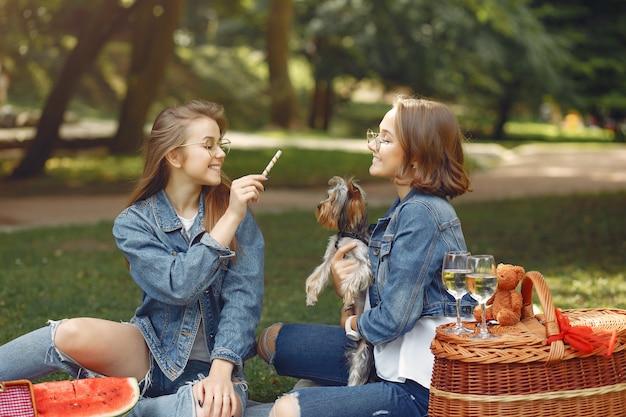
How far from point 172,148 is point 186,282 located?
609 millimetres

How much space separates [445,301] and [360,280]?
15.2 inches

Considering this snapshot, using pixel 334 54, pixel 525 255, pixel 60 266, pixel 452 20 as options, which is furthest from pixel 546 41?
pixel 60 266

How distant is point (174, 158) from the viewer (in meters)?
3.94

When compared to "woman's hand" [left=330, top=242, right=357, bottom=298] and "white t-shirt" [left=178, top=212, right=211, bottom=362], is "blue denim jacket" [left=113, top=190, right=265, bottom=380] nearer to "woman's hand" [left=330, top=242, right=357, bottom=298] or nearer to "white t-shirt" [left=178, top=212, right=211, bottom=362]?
"white t-shirt" [left=178, top=212, right=211, bottom=362]

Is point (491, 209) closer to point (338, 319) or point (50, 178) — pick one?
point (338, 319)

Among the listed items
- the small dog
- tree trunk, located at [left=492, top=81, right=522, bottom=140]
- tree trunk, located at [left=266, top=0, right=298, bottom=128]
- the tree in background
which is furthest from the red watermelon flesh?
tree trunk, located at [left=492, top=81, right=522, bottom=140]

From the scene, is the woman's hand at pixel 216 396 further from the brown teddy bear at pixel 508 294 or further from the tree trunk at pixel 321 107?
the tree trunk at pixel 321 107

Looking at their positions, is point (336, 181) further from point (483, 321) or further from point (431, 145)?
point (483, 321)

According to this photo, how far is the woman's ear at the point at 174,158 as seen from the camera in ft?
12.9

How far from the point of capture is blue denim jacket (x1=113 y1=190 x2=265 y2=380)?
3658 millimetres

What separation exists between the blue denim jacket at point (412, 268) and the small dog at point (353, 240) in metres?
0.16

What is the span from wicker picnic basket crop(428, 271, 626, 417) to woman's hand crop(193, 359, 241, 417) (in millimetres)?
807

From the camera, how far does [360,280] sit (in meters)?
3.77

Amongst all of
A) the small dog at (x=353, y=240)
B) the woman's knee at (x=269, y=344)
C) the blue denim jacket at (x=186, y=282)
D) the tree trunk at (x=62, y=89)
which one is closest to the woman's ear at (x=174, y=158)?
the blue denim jacket at (x=186, y=282)
